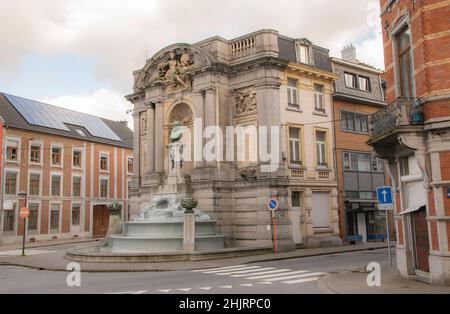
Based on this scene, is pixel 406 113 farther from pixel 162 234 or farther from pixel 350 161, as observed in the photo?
pixel 350 161

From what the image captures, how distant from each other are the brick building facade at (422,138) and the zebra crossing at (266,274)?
3.15 metres

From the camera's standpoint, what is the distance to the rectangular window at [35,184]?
4121 cm

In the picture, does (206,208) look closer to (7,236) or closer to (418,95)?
(418,95)

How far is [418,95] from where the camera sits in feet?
44.7

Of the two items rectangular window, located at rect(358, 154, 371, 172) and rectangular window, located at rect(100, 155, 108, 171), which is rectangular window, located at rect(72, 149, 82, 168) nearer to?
rectangular window, located at rect(100, 155, 108, 171)

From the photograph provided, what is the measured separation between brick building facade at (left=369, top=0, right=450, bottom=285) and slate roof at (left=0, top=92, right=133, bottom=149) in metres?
34.1

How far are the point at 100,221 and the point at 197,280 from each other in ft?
115

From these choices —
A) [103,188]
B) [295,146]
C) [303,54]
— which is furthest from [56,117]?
[295,146]

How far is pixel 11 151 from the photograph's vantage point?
130ft

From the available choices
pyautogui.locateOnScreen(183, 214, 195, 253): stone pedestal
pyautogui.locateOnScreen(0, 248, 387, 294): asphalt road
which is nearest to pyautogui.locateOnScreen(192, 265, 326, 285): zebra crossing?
pyautogui.locateOnScreen(0, 248, 387, 294): asphalt road

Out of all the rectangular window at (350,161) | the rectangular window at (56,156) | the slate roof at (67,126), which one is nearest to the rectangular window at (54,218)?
the rectangular window at (56,156)

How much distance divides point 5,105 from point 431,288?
130 ft

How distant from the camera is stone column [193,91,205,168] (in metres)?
28.3
